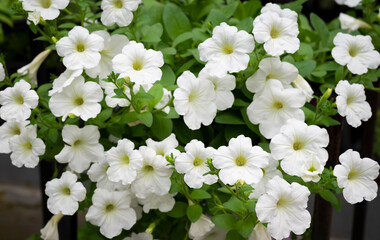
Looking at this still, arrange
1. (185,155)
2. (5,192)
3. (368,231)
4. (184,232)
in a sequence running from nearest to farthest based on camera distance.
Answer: (185,155) → (184,232) → (368,231) → (5,192)

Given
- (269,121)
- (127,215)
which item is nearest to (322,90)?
(269,121)

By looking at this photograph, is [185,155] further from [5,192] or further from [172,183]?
[5,192]

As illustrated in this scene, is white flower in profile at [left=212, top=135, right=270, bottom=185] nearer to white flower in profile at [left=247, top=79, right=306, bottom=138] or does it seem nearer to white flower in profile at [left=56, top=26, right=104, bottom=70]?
white flower in profile at [left=247, top=79, right=306, bottom=138]

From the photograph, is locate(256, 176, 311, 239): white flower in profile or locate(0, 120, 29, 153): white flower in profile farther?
locate(0, 120, 29, 153): white flower in profile

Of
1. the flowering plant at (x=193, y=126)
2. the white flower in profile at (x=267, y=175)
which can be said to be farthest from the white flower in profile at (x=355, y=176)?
the white flower in profile at (x=267, y=175)

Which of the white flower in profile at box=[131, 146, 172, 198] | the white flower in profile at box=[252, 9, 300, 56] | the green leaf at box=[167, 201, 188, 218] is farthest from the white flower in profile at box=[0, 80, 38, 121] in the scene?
the white flower in profile at box=[252, 9, 300, 56]

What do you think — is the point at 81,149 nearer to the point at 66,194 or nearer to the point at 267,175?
the point at 66,194
